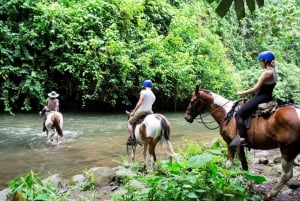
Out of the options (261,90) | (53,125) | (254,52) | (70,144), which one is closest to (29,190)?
(261,90)

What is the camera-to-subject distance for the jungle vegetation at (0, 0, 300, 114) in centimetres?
1894

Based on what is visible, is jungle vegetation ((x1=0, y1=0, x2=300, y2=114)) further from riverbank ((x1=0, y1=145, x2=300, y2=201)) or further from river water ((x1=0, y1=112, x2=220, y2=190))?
riverbank ((x1=0, y1=145, x2=300, y2=201))

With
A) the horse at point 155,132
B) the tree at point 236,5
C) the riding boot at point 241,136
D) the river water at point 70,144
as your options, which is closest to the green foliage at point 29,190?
the tree at point 236,5

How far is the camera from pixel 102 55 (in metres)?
19.1

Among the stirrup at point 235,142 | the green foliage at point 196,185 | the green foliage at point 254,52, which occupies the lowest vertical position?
the green foliage at point 196,185

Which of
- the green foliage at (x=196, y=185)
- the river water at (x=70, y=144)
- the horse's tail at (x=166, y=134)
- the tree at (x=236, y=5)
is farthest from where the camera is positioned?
the river water at (x=70, y=144)

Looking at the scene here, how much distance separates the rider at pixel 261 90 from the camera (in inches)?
245

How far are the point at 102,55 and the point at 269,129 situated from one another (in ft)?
45.0

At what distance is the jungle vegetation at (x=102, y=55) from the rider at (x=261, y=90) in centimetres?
1235

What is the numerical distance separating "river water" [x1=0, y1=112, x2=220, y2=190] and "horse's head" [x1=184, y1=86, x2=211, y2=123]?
182cm

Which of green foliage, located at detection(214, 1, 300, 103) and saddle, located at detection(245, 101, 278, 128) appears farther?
green foliage, located at detection(214, 1, 300, 103)

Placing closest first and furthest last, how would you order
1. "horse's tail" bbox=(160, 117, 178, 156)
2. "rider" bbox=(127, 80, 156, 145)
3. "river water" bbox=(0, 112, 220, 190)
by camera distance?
1. "horse's tail" bbox=(160, 117, 178, 156)
2. "rider" bbox=(127, 80, 156, 145)
3. "river water" bbox=(0, 112, 220, 190)

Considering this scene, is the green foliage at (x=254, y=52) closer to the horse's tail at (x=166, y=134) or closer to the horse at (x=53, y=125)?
the horse at (x=53, y=125)

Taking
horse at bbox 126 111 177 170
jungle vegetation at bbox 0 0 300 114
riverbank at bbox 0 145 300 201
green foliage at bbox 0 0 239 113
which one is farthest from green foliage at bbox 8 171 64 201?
green foliage at bbox 0 0 239 113
